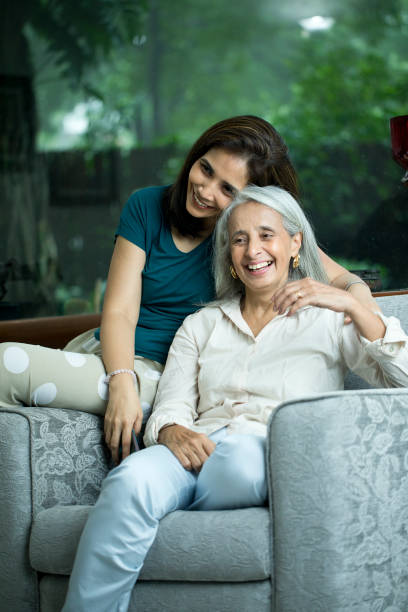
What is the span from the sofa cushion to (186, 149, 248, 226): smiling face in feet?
2.57

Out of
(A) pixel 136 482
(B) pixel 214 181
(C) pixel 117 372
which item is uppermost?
(B) pixel 214 181

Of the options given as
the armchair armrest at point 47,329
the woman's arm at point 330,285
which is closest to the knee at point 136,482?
the woman's arm at point 330,285

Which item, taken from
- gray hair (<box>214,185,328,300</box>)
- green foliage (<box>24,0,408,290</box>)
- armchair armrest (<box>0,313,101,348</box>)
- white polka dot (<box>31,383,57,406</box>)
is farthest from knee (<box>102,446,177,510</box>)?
green foliage (<box>24,0,408,290</box>)

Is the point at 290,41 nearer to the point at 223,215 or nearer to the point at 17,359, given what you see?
the point at 223,215

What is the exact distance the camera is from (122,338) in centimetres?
176

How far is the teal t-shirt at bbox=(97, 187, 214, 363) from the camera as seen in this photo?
1899mm

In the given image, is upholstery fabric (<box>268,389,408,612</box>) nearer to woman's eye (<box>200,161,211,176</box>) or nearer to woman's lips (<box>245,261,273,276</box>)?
woman's lips (<box>245,261,273,276</box>)

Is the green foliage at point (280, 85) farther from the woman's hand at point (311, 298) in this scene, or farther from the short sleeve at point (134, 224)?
the woman's hand at point (311, 298)

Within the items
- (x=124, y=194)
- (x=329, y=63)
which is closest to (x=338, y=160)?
(x=329, y=63)

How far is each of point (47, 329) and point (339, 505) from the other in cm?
136

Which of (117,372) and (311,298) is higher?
(311,298)

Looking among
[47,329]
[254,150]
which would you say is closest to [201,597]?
[254,150]

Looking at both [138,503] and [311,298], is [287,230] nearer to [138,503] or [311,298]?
[311,298]

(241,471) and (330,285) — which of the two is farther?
(330,285)
